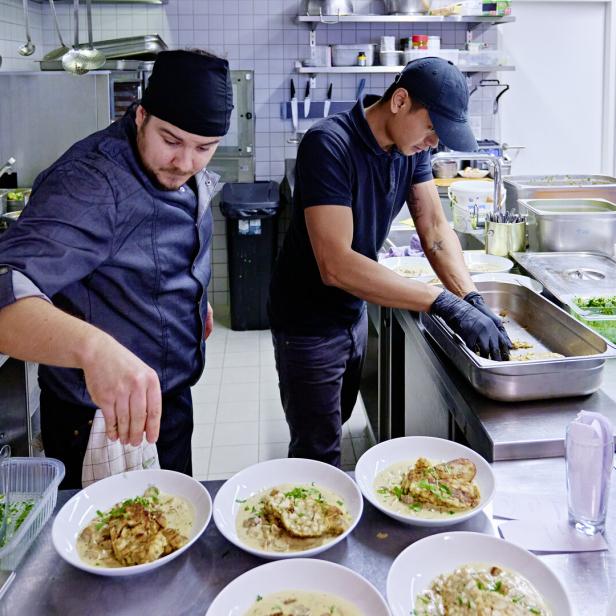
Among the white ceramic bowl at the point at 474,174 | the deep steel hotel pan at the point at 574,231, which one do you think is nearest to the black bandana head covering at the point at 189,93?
the deep steel hotel pan at the point at 574,231

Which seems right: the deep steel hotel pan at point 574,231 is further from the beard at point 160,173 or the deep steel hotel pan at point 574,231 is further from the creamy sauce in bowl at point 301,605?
the creamy sauce in bowl at point 301,605

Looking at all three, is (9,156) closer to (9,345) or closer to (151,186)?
(151,186)

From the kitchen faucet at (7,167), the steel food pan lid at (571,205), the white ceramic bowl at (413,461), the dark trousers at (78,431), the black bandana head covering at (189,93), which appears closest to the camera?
the white ceramic bowl at (413,461)

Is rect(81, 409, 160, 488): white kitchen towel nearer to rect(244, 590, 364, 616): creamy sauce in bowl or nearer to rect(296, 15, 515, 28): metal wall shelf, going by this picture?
rect(244, 590, 364, 616): creamy sauce in bowl

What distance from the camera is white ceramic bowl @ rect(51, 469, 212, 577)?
3.75 ft

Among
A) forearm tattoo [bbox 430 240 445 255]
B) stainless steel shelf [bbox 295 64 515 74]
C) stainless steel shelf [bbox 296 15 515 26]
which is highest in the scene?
stainless steel shelf [bbox 296 15 515 26]

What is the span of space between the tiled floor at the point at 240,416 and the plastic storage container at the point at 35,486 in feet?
6.22

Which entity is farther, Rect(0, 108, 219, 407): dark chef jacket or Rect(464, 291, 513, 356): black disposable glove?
Rect(464, 291, 513, 356): black disposable glove

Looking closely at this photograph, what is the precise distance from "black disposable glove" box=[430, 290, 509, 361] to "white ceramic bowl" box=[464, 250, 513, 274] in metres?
0.81

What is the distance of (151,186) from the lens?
62.4 inches

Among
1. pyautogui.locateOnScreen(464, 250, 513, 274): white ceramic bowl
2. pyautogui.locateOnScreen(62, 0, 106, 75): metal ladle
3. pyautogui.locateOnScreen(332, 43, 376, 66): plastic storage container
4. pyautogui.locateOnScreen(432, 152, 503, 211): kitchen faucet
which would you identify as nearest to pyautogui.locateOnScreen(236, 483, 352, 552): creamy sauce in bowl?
pyautogui.locateOnScreen(464, 250, 513, 274): white ceramic bowl

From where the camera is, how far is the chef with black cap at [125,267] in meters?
1.19

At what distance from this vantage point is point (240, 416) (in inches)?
152

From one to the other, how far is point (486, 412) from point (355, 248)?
826 millimetres
